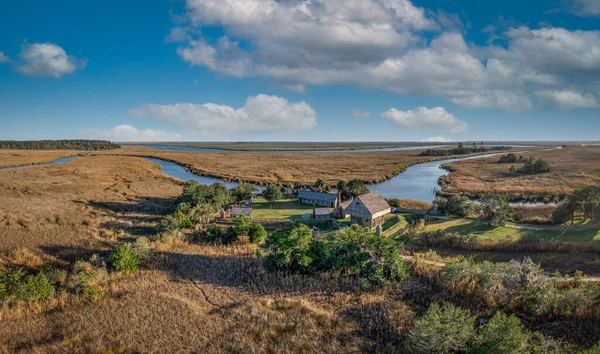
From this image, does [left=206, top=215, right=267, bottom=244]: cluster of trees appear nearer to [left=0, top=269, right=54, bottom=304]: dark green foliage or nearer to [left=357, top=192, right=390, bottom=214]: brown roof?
[left=357, top=192, right=390, bottom=214]: brown roof

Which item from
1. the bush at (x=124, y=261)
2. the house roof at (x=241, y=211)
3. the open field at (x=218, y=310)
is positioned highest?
the house roof at (x=241, y=211)

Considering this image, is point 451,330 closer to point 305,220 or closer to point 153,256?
point 153,256

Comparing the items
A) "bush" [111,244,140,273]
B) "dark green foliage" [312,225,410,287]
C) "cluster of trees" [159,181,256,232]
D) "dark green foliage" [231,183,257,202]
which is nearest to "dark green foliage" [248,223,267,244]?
"dark green foliage" [312,225,410,287]

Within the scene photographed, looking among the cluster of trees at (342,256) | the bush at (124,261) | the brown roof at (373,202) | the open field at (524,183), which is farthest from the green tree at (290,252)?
the open field at (524,183)

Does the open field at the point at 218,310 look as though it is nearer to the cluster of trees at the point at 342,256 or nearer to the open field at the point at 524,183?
the cluster of trees at the point at 342,256

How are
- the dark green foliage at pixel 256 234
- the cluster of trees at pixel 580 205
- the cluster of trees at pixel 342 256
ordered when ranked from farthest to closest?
the cluster of trees at pixel 580 205, the dark green foliage at pixel 256 234, the cluster of trees at pixel 342 256

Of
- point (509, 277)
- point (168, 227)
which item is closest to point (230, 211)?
point (168, 227)
